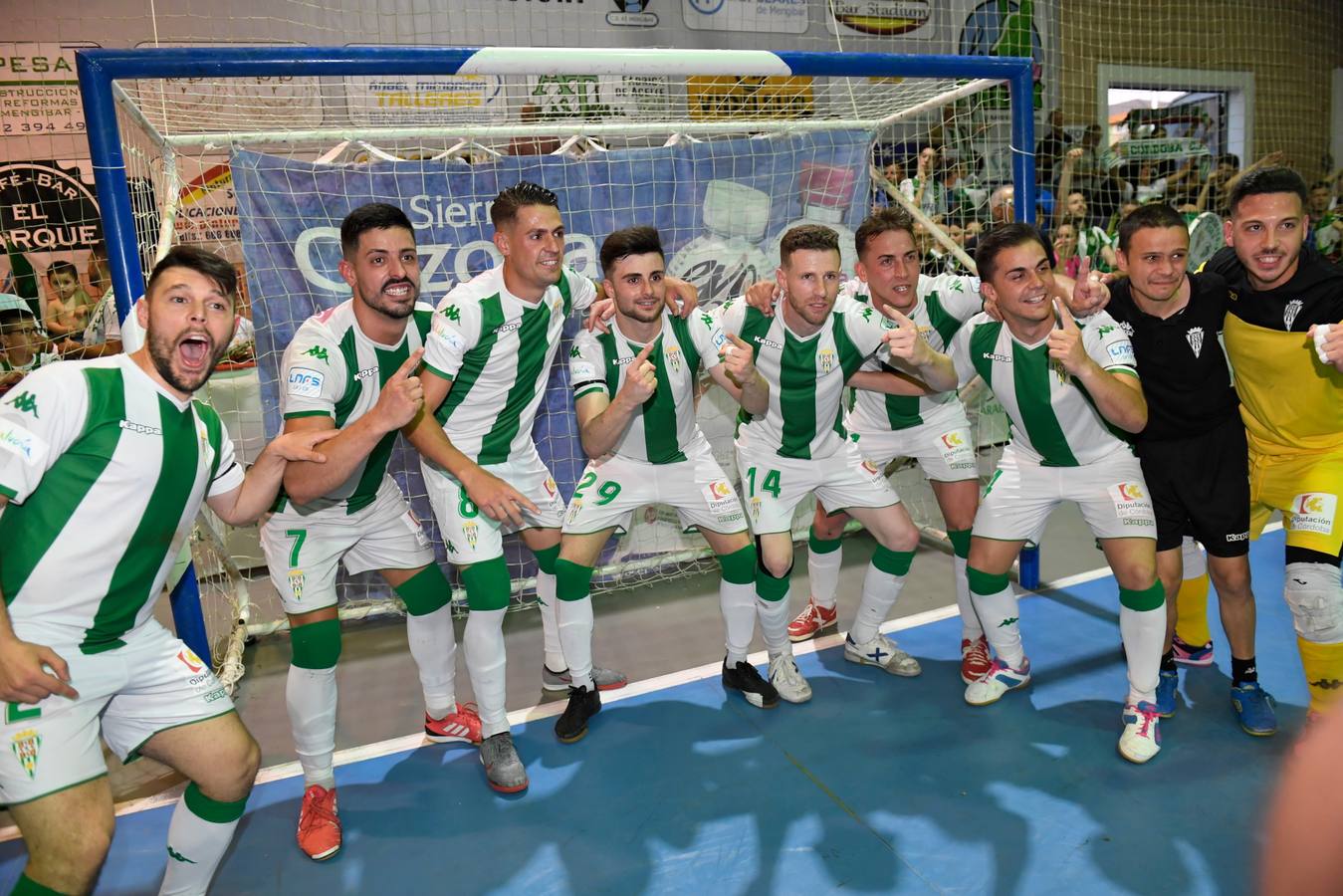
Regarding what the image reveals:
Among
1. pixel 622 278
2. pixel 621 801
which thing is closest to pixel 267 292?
pixel 622 278

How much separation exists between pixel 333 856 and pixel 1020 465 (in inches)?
120

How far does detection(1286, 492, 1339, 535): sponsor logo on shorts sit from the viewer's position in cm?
310

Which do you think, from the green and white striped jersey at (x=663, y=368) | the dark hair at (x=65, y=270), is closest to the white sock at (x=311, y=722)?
the green and white striped jersey at (x=663, y=368)

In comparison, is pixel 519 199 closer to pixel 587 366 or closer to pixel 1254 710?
pixel 587 366

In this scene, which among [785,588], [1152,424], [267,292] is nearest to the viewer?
[1152,424]

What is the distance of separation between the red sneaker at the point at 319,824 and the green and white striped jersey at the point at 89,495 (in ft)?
3.38

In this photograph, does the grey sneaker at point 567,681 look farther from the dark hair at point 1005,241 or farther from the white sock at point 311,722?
the dark hair at point 1005,241

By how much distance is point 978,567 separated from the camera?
11.9 feet

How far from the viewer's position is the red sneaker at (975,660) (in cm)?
387

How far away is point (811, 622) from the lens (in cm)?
450

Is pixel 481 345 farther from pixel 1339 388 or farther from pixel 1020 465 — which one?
pixel 1339 388

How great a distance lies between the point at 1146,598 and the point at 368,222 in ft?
10.6

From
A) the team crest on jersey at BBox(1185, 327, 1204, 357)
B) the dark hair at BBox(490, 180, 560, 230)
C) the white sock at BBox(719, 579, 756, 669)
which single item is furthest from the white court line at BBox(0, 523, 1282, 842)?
the dark hair at BBox(490, 180, 560, 230)

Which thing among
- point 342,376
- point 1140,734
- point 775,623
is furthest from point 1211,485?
point 342,376
